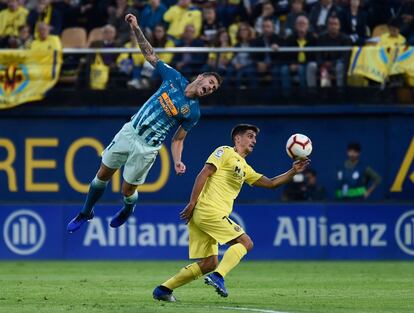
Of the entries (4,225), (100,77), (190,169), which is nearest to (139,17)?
(100,77)

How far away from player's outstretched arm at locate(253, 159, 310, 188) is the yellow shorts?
641mm

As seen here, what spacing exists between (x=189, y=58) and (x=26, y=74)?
120 inches

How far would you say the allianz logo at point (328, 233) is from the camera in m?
20.5

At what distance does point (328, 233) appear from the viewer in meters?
20.6

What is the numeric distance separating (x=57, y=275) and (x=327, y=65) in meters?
6.96

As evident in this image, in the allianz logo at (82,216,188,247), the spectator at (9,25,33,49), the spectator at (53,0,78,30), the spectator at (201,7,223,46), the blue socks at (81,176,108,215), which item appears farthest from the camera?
the spectator at (53,0,78,30)

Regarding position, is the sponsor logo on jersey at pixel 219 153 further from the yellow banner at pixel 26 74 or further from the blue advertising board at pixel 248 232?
the yellow banner at pixel 26 74

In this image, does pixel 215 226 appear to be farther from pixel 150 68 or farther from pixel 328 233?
pixel 150 68

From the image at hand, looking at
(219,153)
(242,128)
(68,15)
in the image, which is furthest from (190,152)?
(242,128)

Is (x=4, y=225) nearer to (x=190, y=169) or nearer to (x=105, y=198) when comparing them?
(x=105, y=198)

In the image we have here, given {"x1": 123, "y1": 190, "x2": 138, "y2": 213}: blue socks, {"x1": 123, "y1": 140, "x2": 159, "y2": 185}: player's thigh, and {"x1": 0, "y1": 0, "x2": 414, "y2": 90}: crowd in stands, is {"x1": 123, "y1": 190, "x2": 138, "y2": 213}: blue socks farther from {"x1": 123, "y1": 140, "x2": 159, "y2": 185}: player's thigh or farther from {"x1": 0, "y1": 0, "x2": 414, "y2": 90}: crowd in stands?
{"x1": 0, "y1": 0, "x2": 414, "y2": 90}: crowd in stands

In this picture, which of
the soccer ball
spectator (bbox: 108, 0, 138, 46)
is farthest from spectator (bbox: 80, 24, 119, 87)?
the soccer ball

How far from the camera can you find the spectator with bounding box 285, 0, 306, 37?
21188 millimetres

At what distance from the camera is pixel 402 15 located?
2103 centimetres
